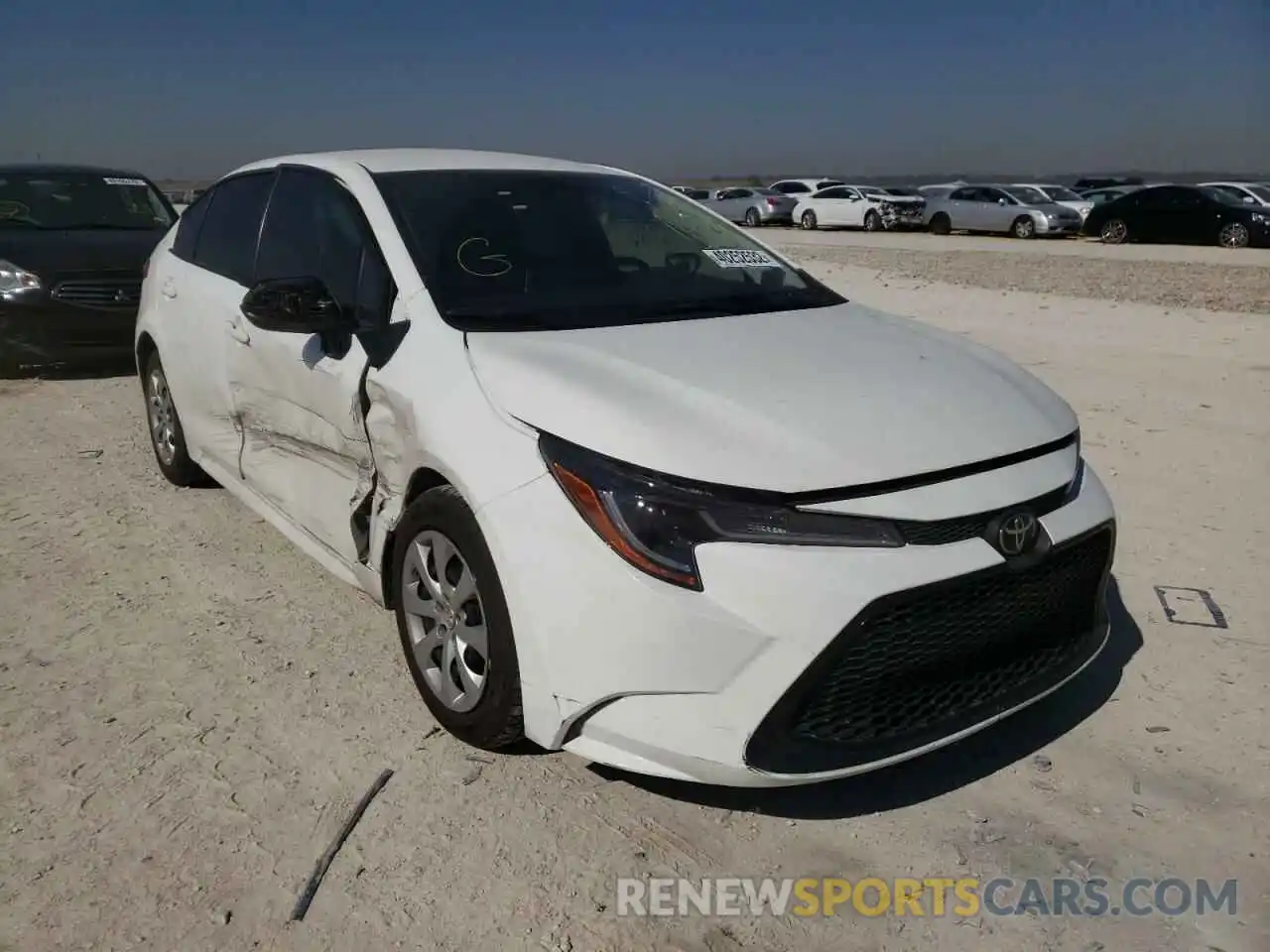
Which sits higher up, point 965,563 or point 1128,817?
point 965,563

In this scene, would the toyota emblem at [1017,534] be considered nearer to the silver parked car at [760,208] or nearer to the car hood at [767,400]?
the car hood at [767,400]

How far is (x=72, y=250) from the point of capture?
798 centimetres

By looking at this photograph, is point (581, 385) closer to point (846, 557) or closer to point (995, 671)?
point (846, 557)

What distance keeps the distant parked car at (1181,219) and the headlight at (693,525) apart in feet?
73.7

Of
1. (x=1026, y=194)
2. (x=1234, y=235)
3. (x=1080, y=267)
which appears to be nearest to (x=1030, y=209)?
(x=1026, y=194)

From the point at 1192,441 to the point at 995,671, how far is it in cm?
410

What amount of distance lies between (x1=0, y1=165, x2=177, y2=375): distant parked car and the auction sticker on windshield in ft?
17.8

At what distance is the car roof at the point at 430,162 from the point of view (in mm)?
3734

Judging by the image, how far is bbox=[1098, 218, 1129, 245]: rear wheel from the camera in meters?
Result: 23.2

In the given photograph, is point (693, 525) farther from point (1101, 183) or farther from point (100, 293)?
point (1101, 183)

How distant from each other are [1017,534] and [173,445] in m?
4.17

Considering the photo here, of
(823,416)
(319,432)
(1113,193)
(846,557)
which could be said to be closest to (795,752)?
(846,557)

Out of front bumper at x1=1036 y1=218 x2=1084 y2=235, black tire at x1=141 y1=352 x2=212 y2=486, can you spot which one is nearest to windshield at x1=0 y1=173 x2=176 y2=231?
black tire at x1=141 y1=352 x2=212 y2=486

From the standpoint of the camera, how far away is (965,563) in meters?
2.39
